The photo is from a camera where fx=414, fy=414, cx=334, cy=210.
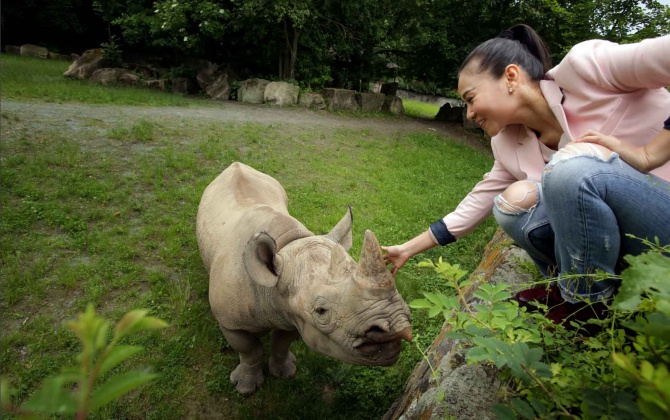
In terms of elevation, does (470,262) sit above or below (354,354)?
below

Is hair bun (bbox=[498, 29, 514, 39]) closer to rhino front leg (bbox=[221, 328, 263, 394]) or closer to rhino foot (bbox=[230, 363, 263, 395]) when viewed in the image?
rhino front leg (bbox=[221, 328, 263, 394])

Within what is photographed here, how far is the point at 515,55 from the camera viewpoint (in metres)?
2.49

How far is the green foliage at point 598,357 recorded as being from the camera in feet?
2.96

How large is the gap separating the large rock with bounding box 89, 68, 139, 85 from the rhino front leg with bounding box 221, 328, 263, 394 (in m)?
14.1

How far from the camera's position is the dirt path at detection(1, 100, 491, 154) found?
8503 millimetres

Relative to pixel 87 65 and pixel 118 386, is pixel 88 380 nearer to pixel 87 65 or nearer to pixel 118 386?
pixel 118 386

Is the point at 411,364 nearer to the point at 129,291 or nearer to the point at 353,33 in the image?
the point at 129,291

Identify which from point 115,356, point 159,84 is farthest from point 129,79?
point 115,356

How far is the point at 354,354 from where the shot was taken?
2.20m

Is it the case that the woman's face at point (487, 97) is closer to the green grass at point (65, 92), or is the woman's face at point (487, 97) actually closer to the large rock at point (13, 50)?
the green grass at point (65, 92)

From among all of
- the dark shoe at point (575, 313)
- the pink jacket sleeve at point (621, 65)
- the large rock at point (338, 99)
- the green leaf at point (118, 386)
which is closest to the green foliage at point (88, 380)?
the green leaf at point (118, 386)

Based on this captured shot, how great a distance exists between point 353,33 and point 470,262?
14.5 metres

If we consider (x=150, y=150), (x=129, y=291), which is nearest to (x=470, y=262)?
(x=129, y=291)

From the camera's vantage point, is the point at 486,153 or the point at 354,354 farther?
the point at 486,153
